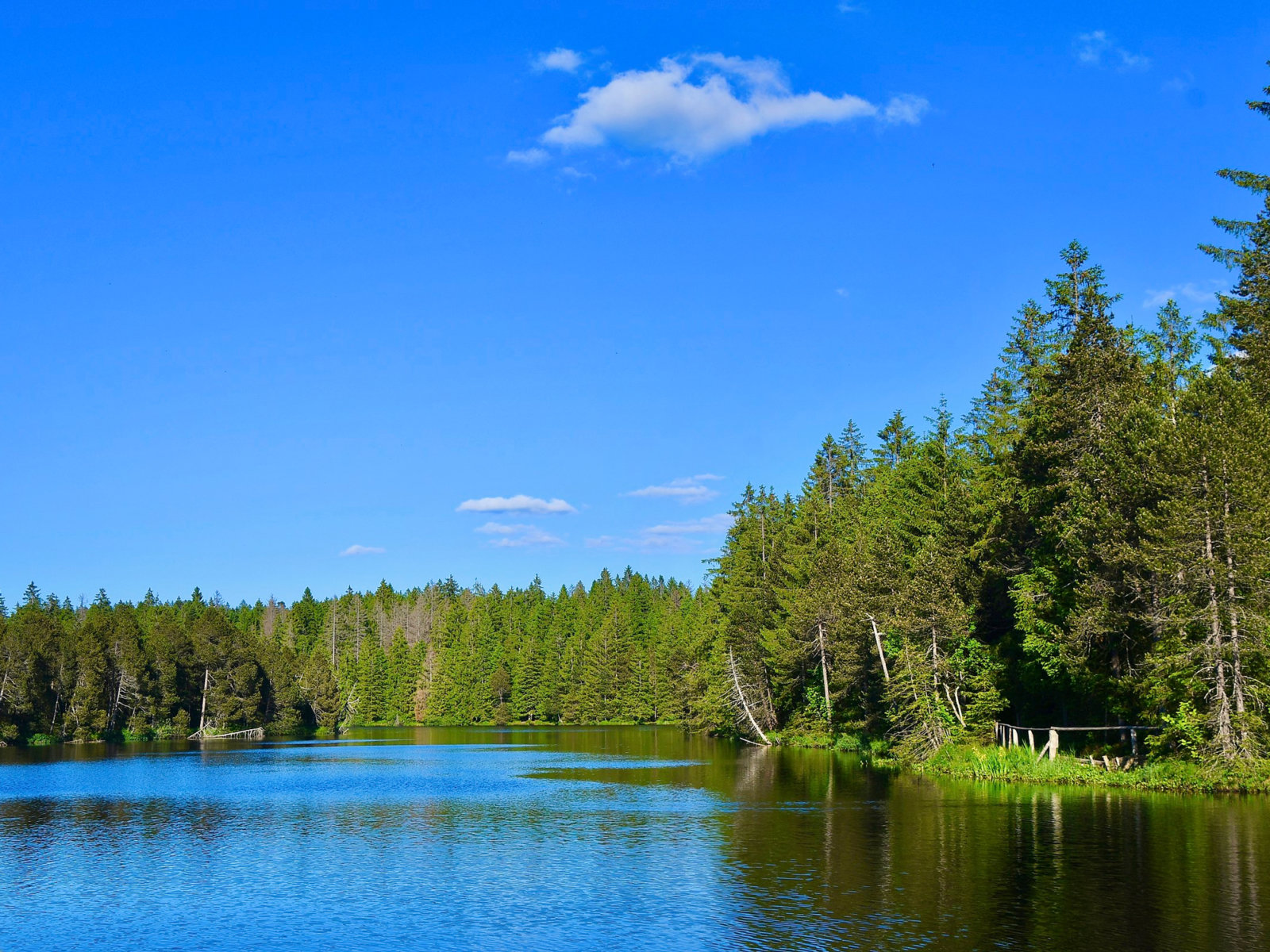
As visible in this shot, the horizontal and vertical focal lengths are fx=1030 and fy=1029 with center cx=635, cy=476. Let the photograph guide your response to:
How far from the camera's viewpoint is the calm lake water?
84.0 ft

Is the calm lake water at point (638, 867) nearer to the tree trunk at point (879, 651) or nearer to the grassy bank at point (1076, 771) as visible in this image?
the grassy bank at point (1076, 771)

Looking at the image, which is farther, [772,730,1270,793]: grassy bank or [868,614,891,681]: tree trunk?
[868,614,891,681]: tree trunk

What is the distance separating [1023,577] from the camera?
184 feet

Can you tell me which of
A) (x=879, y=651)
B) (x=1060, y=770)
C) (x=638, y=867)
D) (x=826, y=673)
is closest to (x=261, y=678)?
(x=826, y=673)

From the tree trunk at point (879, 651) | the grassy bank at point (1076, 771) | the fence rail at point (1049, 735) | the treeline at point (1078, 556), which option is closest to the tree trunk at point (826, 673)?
the treeline at point (1078, 556)

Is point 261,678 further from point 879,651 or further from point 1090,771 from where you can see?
point 1090,771

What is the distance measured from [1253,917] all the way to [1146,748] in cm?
2821

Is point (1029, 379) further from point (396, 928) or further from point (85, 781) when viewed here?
point (85, 781)

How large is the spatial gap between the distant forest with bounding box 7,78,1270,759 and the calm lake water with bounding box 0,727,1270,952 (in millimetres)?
6940

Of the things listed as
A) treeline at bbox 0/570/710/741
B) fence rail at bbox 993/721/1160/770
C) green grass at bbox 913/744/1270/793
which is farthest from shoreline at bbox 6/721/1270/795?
treeline at bbox 0/570/710/741

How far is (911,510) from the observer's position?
7838 cm

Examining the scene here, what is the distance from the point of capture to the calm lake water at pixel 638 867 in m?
25.6

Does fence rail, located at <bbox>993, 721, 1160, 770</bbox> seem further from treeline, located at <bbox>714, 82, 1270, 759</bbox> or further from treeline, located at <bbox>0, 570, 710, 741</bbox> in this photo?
treeline, located at <bbox>0, 570, 710, 741</bbox>

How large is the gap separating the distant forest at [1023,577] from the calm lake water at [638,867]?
6940mm
